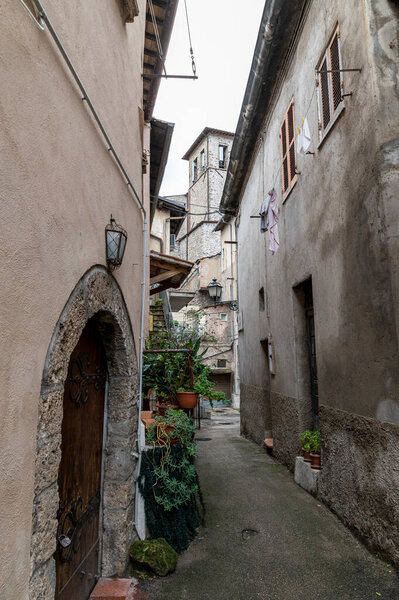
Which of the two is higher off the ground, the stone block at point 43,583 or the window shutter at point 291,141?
the window shutter at point 291,141

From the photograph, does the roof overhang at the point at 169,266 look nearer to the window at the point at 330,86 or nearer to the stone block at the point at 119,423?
the window at the point at 330,86

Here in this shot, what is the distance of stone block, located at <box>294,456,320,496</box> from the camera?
5090 mm

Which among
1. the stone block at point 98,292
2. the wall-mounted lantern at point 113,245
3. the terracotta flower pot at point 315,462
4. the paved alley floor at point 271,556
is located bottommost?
the paved alley floor at point 271,556

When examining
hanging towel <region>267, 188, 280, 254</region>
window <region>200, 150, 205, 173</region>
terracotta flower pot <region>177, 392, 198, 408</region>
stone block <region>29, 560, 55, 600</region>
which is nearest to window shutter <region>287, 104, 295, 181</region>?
hanging towel <region>267, 188, 280, 254</region>

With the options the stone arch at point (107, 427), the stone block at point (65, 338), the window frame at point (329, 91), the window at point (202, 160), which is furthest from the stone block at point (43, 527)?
the window at point (202, 160)

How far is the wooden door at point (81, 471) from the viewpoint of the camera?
261cm

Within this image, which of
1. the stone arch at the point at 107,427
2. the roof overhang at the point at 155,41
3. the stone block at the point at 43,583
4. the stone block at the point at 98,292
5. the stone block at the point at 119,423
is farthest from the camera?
the roof overhang at the point at 155,41

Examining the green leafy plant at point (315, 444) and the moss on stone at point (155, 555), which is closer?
the moss on stone at point (155, 555)

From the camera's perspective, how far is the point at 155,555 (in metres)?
3.50

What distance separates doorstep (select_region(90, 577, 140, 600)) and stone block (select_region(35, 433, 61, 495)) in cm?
158

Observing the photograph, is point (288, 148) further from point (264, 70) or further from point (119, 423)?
point (119, 423)

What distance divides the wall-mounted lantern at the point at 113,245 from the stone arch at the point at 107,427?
0.11 meters

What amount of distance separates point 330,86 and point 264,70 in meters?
2.68

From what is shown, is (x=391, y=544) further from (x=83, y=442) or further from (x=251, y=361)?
(x=251, y=361)
